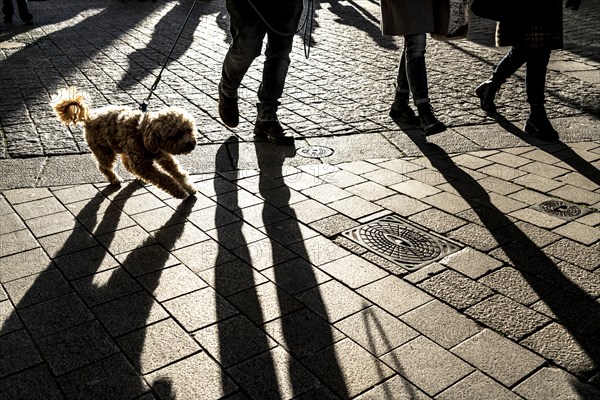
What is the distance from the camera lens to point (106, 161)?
4844 mm

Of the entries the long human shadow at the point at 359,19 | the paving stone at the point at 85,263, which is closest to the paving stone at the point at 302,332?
the paving stone at the point at 85,263

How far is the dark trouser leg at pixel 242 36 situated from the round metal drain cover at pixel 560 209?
109 inches

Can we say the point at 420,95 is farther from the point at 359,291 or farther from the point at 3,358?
the point at 3,358

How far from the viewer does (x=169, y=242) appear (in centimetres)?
400

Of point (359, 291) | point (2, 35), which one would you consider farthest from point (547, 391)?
point (2, 35)

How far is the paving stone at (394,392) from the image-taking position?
2.64 m

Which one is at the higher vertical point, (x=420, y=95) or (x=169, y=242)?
(x=420, y=95)

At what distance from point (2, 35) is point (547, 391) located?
1166 centimetres

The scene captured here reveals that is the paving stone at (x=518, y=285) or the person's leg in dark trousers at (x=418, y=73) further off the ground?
the person's leg in dark trousers at (x=418, y=73)

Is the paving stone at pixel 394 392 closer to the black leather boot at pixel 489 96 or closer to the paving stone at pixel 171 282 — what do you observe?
the paving stone at pixel 171 282

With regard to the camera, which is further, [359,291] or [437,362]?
[359,291]

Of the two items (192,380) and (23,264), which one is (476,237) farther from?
(23,264)

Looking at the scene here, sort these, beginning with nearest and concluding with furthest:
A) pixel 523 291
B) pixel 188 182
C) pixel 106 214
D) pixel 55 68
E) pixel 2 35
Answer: pixel 523 291
pixel 106 214
pixel 188 182
pixel 55 68
pixel 2 35

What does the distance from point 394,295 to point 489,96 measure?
3.90 meters
